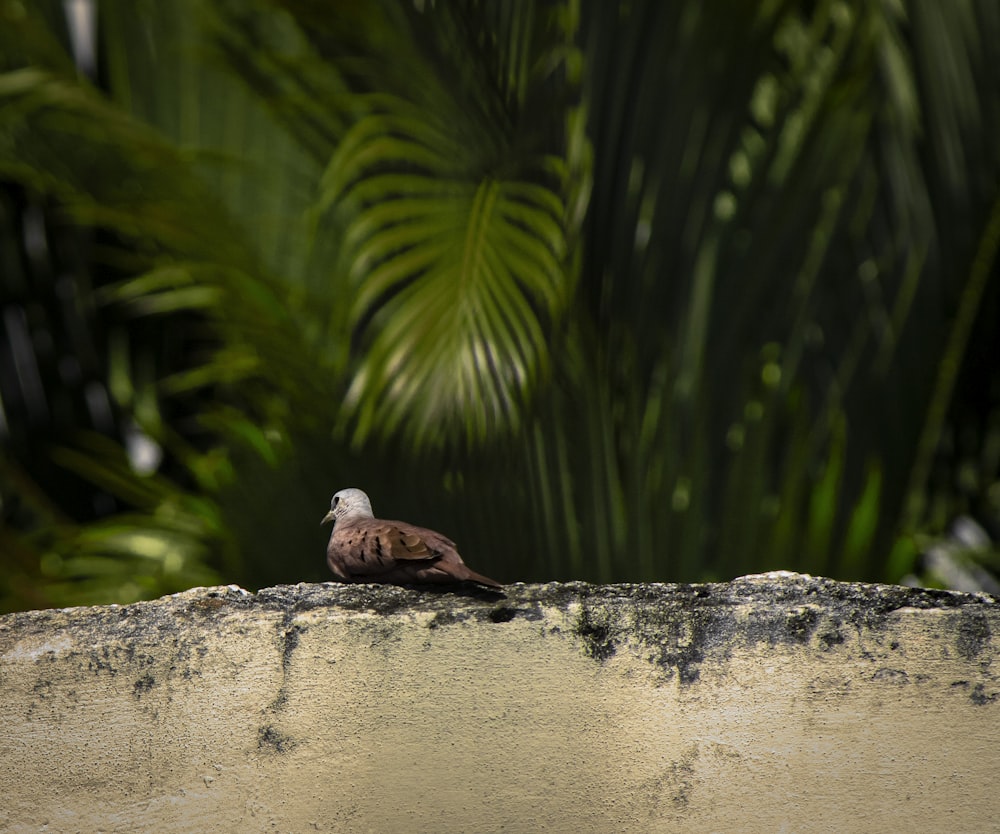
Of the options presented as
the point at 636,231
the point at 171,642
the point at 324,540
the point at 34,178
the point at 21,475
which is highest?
the point at 34,178

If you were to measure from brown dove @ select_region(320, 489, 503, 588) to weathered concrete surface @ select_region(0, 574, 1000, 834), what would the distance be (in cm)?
18

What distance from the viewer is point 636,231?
8.38 feet

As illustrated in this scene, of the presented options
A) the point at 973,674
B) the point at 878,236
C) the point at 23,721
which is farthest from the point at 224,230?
the point at 973,674

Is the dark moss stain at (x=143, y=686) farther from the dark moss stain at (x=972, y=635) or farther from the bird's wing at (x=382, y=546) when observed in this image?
the dark moss stain at (x=972, y=635)

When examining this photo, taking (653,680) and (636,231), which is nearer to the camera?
(653,680)

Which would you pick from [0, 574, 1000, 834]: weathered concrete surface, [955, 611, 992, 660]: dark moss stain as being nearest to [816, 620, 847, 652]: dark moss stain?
[0, 574, 1000, 834]: weathered concrete surface

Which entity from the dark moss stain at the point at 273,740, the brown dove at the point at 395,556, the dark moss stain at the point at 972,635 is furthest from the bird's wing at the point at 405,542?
the dark moss stain at the point at 972,635

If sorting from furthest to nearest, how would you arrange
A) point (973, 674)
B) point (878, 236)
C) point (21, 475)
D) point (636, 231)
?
point (21, 475) < point (878, 236) < point (636, 231) < point (973, 674)

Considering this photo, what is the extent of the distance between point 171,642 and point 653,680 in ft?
1.75

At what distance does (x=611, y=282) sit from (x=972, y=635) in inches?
53.6

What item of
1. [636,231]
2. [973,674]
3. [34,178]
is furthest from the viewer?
[34,178]

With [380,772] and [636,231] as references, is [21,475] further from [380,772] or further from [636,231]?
[380,772]

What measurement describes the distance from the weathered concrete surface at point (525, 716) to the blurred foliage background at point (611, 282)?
41.8 inches

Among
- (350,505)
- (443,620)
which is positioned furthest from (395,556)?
(350,505)
